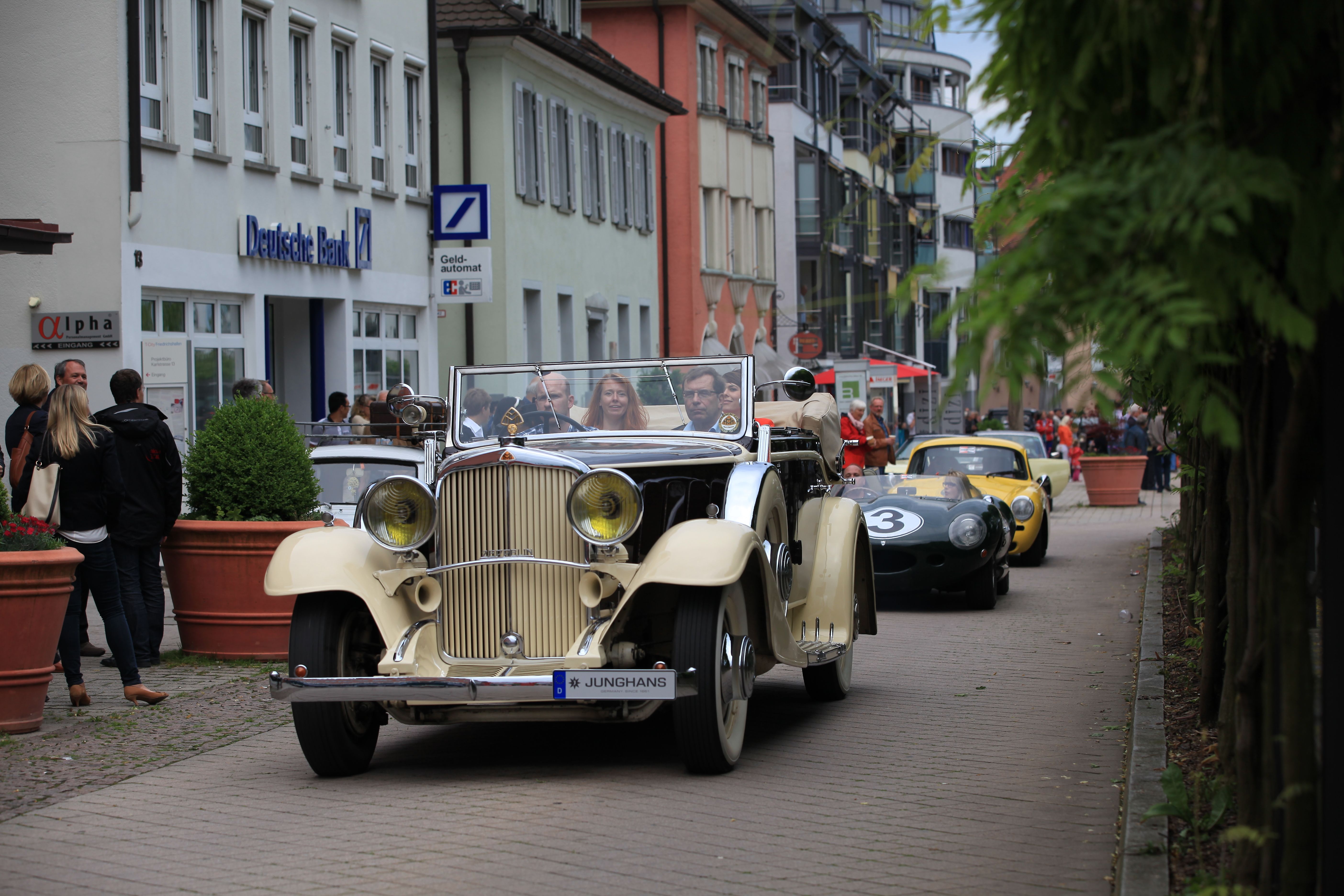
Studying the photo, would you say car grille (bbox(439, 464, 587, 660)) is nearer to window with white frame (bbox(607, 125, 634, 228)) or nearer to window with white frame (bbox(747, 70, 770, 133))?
window with white frame (bbox(607, 125, 634, 228))

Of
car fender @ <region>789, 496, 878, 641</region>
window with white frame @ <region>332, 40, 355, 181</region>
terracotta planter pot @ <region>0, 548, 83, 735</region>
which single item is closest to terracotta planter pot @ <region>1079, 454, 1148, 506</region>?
window with white frame @ <region>332, 40, 355, 181</region>

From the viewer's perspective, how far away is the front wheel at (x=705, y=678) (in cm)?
684

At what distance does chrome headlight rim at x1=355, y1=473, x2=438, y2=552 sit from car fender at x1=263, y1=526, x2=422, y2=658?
0.07m

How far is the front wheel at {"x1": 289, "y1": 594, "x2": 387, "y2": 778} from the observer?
708 centimetres

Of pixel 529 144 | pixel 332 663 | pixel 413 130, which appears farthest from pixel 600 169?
pixel 332 663

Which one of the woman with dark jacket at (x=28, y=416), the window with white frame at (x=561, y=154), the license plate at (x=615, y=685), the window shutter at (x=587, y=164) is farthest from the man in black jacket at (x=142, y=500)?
the window shutter at (x=587, y=164)

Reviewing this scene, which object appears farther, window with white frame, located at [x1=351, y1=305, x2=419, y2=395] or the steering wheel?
window with white frame, located at [x1=351, y1=305, x2=419, y2=395]

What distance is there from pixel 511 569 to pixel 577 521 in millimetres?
388

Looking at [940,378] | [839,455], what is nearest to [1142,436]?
[839,455]

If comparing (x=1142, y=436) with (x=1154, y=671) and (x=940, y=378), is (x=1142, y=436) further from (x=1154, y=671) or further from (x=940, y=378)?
(x=940, y=378)

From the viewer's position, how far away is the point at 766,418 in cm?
966

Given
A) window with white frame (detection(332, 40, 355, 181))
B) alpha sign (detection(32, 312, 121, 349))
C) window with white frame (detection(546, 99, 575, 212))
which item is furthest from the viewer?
window with white frame (detection(546, 99, 575, 212))

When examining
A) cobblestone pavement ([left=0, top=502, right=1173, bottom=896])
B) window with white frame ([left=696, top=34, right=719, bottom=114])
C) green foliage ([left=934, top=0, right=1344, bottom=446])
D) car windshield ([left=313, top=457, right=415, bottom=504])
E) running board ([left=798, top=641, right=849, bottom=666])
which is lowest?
cobblestone pavement ([left=0, top=502, right=1173, bottom=896])

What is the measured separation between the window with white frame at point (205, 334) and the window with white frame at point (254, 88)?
205 cm
